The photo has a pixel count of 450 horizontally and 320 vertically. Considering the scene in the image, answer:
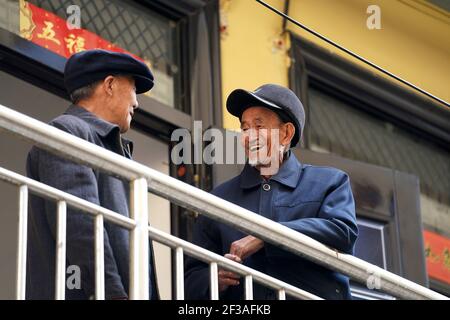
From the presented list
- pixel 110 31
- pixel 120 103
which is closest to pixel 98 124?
pixel 120 103

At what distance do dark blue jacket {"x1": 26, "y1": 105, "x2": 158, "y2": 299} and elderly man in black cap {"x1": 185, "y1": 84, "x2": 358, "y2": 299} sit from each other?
0.37m

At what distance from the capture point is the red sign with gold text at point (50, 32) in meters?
6.33

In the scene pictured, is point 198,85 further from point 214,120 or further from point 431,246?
point 431,246

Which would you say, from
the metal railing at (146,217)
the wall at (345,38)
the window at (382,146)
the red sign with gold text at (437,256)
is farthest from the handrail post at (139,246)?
the red sign with gold text at (437,256)

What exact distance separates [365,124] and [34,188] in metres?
4.25

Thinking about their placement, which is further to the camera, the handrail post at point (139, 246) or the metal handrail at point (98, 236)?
the handrail post at point (139, 246)

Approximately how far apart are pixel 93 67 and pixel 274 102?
0.61 meters

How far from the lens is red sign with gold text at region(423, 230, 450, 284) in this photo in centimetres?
800

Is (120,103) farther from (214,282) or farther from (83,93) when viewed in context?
(214,282)

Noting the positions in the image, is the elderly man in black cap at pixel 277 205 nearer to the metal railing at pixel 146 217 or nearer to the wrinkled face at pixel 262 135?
Answer: the wrinkled face at pixel 262 135

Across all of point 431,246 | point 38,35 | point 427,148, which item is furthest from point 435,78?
point 38,35

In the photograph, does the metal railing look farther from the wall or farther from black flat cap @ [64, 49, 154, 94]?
the wall

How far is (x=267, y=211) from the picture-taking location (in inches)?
195

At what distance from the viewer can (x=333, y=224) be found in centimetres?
482
